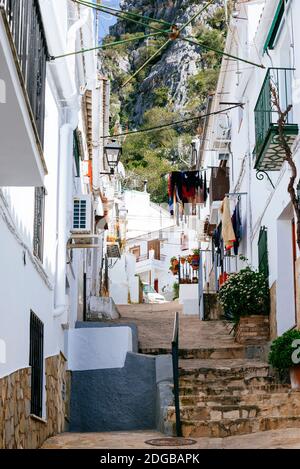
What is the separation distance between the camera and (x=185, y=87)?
7325 centimetres

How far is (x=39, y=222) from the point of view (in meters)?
12.0

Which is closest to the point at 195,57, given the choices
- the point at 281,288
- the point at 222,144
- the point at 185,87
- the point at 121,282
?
the point at 185,87

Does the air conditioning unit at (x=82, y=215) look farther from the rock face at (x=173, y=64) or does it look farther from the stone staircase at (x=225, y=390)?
the rock face at (x=173, y=64)

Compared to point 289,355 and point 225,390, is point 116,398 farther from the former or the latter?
point 289,355

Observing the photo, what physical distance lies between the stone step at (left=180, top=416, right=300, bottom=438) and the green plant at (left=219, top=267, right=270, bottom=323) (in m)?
5.64

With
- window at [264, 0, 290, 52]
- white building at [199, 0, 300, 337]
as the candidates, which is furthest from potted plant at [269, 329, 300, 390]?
window at [264, 0, 290, 52]

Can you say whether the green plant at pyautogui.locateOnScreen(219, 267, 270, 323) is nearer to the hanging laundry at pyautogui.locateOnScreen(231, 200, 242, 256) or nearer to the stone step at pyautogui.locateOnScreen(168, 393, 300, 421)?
the hanging laundry at pyautogui.locateOnScreen(231, 200, 242, 256)

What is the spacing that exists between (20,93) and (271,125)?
6.86m

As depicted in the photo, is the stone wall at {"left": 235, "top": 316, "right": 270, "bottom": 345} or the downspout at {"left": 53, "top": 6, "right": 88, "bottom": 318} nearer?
the downspout at {"left": 53, "top": 6, "right": 88, "bottom": 318}

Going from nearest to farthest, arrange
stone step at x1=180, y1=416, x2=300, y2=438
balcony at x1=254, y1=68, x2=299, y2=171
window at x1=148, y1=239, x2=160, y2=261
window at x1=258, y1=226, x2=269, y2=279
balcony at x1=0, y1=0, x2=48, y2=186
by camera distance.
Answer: balcony at x1=0, y1=0, x2=48, y2=186
stone step at x1=180, y1=416, x2=300, y2=438
balcony at x1=254, y1=68, x2=299, y2=171
window at x1=258, y1=226, x2=269, y2=279
window at x1=148, y1=239, x2=160, y2=261

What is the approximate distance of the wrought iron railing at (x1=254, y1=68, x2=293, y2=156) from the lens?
13656 mm

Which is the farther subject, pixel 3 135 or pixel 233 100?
pixel 233 100
